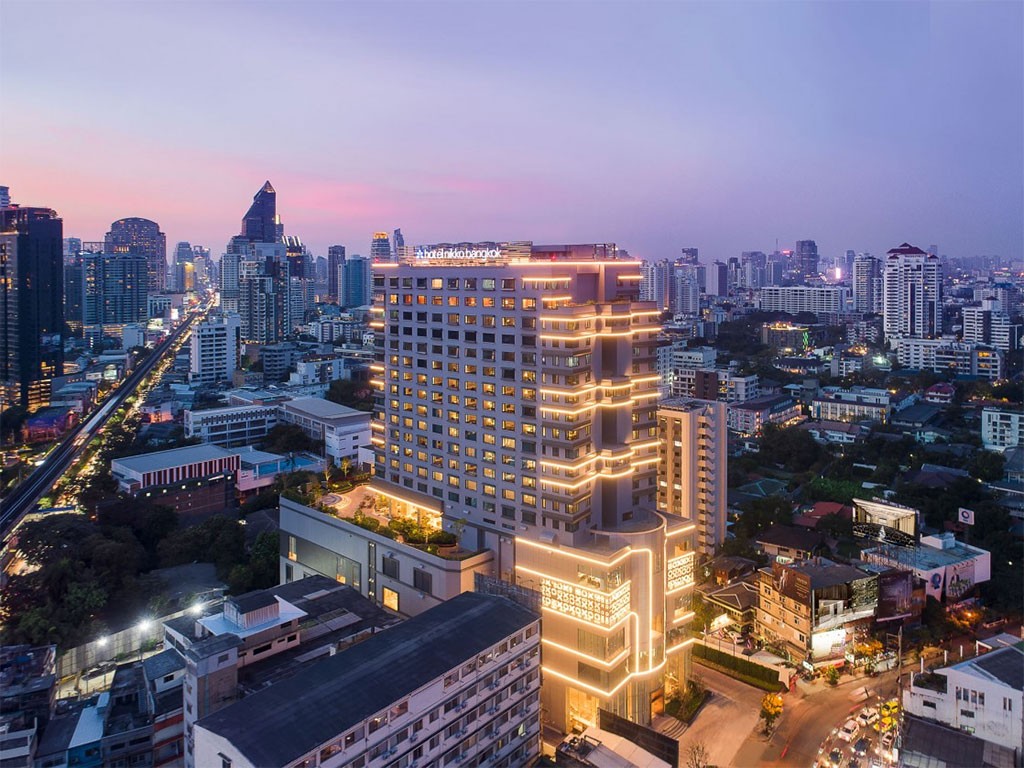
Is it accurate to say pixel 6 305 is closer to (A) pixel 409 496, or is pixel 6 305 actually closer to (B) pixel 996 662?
(A) pixel 409 496

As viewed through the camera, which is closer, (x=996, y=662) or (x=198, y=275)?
(x=996, y=662)

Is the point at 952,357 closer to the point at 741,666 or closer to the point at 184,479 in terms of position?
the point at 741,666

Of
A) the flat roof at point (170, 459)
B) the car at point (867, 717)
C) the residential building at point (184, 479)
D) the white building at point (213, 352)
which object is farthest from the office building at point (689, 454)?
the white building at point (213, 352)

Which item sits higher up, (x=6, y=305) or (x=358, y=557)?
(x=6, y=305)

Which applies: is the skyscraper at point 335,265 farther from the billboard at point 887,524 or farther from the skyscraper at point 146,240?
the billboard at point 887,524

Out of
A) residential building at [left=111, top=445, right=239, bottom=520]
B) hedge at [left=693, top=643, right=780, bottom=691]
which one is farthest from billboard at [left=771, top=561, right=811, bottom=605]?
residential building at [left=111, top=445, right=239, bottom=520]

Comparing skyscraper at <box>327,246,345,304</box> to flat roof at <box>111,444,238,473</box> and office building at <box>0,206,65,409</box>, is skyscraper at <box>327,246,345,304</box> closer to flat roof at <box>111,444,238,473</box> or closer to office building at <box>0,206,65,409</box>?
office building at <box>0,206,65,409</box>

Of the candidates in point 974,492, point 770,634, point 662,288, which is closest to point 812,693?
point 770,634
